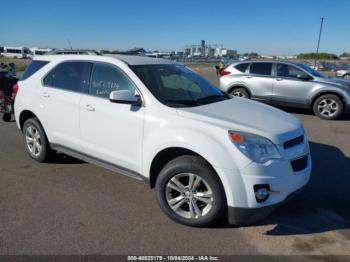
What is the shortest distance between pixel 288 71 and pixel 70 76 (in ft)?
24.8

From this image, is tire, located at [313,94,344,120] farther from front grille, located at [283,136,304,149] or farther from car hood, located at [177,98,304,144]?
front grille, located at [283,136,304,149]

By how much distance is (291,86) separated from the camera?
10180mm

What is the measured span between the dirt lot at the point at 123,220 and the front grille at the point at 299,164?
65cm

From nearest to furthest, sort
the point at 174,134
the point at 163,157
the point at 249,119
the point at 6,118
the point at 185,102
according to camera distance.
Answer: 1. the point at 174,134
2. the point at 249,119
3. the point at 163,157
4. the point at 185,102
5. the point at 6,118

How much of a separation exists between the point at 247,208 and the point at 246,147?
1.90 feet

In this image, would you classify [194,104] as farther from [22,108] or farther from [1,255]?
[22,108]

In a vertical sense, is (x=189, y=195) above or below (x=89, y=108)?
below

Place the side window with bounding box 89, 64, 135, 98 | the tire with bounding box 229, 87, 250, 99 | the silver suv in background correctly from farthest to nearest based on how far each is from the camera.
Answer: the tire with bounding box 229, 87, 250, 99
the silver suv in background
the side window with bounding box 89, 64, 135, 98

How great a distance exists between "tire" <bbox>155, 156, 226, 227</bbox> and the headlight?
385mm

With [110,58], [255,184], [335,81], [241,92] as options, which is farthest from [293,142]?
[241,92]

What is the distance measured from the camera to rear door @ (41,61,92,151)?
4551 mm

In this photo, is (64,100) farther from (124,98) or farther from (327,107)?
(327,107)

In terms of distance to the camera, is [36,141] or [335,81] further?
[335,81]

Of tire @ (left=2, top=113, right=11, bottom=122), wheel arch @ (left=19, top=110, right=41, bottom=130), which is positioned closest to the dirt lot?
wheel arch @ (left=19, top=110, right=41, bottom=130)
